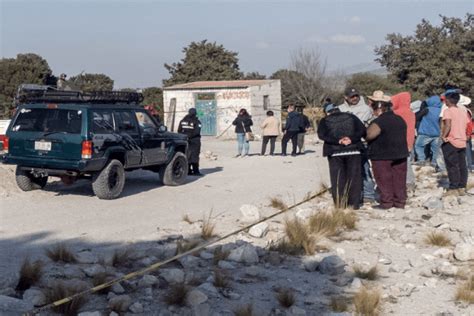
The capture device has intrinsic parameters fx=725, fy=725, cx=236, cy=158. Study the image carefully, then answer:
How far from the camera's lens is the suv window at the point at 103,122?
1265 cm

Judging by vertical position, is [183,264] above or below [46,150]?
below

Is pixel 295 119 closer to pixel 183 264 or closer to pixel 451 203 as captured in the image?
pixel 451 203

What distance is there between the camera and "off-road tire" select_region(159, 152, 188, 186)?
1524 centimetres

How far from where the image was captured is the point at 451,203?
40.1 feet

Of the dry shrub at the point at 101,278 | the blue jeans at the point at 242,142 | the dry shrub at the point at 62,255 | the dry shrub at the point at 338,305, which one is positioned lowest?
the dry shrub at the point at 338,305

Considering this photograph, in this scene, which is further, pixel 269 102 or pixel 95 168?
pixel 269 102

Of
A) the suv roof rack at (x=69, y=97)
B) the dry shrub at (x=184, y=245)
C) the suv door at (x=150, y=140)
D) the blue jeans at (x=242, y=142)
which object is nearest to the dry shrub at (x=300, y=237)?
the dry shrub at (x=184, y=245)

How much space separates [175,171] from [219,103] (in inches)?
908

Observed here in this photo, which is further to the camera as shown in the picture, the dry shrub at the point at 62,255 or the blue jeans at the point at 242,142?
the blue jeans at the point at 242,142

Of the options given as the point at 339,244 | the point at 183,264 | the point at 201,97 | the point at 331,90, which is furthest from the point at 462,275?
the point at 331,90

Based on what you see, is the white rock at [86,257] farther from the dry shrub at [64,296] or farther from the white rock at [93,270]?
the dry shrub at [64,296]

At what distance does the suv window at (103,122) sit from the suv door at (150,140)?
996 millimetres

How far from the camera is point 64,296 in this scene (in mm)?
6094

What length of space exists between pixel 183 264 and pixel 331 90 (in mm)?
43729
